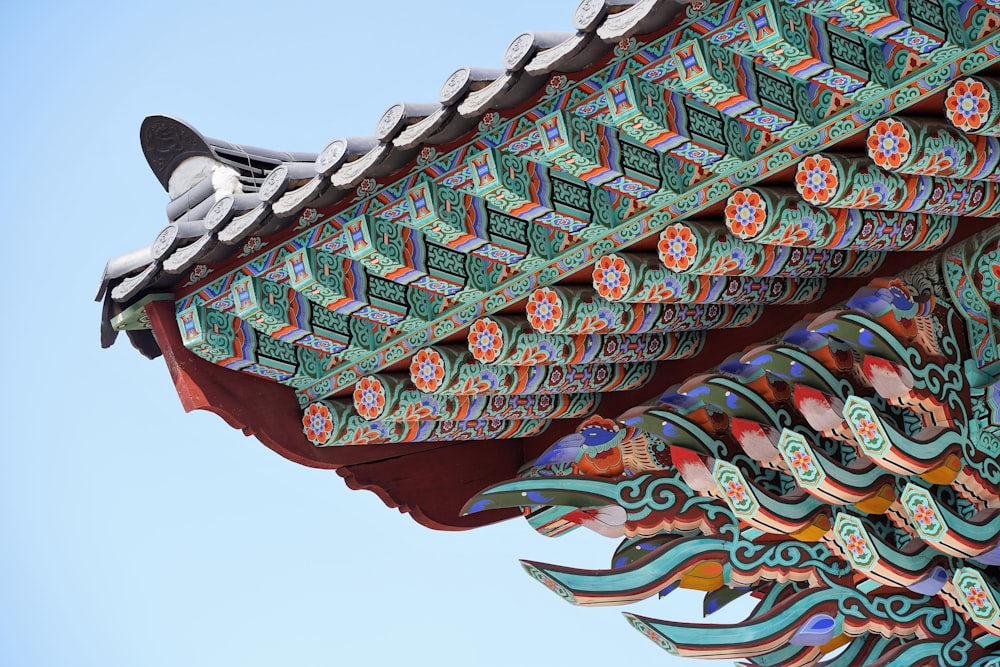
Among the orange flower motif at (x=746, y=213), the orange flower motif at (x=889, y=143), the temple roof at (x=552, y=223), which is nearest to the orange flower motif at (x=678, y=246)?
the temple roof at (x=552, y=223)

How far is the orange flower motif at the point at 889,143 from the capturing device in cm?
407

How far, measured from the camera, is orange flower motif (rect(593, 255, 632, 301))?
453cm

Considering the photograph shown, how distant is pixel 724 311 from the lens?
→ 5.27m

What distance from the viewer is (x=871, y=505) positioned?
478cm

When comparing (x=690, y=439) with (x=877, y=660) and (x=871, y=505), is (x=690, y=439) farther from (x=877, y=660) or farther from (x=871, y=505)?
(x=877, y=660)

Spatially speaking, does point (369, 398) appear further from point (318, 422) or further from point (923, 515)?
point (923, 515)

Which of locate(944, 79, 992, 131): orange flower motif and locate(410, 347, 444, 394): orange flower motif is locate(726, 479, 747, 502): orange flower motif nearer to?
locate(410, 347, 444, 394): orange flower motif

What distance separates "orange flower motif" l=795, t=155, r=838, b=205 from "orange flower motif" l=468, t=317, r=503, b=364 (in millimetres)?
1148

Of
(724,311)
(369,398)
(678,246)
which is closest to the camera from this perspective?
(678,246)

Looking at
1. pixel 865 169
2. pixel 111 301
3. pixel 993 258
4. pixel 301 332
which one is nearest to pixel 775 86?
pixel 865 169

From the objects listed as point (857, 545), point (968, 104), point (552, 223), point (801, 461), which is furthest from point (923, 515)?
point (552, 223)

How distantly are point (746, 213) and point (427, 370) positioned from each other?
4.16ft

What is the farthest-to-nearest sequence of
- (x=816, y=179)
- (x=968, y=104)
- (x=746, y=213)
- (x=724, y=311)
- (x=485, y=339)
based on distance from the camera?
(x=724, y=311)
(x=485, y=339)
(x=746, y=213)
(x=816, y=179)
(x=968, y=104)

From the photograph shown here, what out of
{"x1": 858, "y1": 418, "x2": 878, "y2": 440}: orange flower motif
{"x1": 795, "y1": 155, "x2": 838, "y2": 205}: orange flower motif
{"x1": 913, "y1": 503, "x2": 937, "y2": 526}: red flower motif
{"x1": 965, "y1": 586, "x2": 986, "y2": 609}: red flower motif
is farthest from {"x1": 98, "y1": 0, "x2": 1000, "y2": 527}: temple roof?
{"x1": 965, "y1": 586, "x2": 986, "y2": 609}: red flower motif
